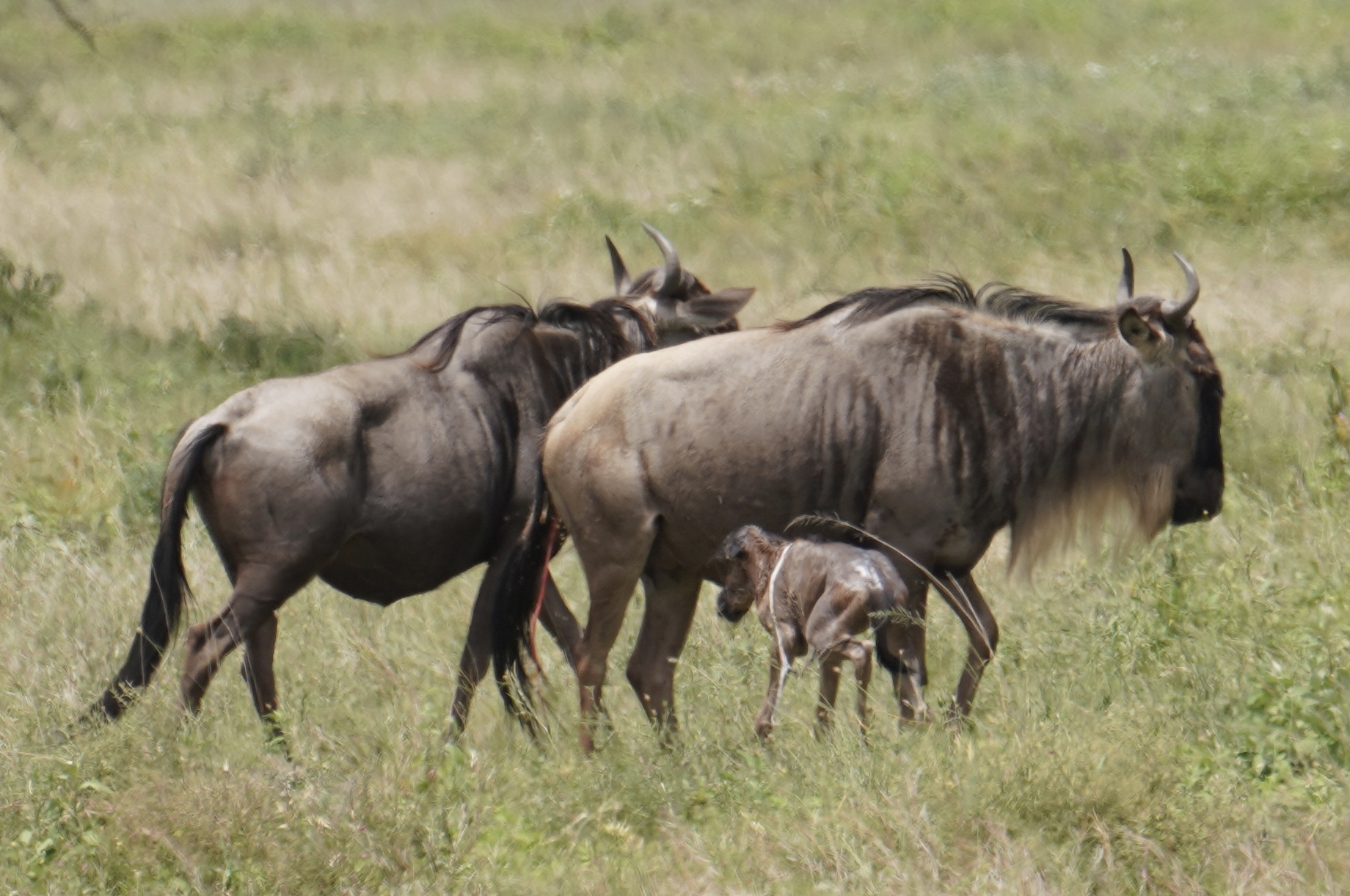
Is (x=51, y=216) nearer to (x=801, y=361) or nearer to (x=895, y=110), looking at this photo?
(x=895, y=110)

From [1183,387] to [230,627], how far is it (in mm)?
3302

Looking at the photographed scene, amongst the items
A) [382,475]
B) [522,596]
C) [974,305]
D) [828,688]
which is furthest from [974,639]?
[382,475]

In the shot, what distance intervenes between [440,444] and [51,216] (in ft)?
38.4

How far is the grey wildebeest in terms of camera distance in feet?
18.1

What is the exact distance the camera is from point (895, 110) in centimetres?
2066

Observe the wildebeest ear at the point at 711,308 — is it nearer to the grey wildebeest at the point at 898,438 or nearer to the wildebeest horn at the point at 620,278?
the wildebeest horn at the point at 620,278

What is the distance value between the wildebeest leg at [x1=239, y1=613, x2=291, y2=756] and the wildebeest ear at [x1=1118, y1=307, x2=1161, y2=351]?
3059 millimetres

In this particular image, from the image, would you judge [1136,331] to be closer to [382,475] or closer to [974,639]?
[974,639]

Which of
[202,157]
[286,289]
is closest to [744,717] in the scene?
[286,289]

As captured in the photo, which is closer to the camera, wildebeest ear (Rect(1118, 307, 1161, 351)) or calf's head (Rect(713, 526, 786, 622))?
calf's head (Rect(713, 526, 786, 622))

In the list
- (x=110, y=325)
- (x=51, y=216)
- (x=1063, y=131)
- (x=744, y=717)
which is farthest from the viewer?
(x=1063, y=131)

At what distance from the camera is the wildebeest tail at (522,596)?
5.95 m

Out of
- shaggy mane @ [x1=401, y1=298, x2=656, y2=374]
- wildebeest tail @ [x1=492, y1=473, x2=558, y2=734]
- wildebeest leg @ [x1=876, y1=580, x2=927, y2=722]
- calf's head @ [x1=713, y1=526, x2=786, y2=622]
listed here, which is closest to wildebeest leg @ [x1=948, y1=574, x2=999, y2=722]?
wildebeest leg @ [x1=876, y1=580, x2=927, y2=722]

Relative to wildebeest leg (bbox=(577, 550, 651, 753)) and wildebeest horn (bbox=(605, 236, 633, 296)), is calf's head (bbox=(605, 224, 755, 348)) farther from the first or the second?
wildebeest leg (bbox=(577, 550, 651, 753))
